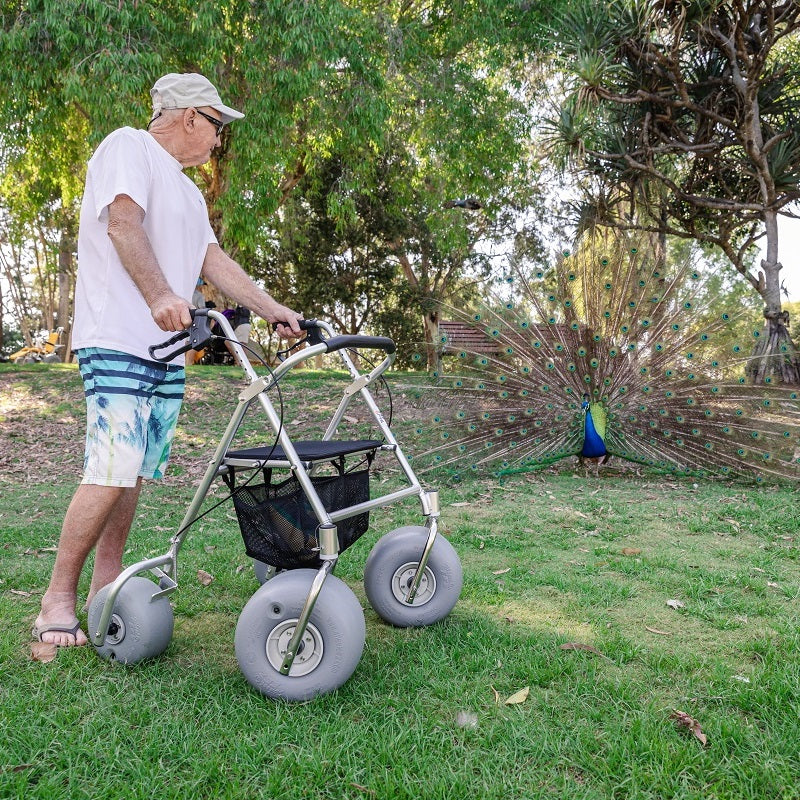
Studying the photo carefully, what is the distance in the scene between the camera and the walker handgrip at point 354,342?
2350 millimetres

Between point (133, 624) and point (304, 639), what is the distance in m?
0.67

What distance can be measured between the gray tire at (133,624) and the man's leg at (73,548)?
168 mm

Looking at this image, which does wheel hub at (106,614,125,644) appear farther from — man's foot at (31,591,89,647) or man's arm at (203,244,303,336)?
man's arm at (203,244,303,336)

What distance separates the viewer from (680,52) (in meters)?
11.3

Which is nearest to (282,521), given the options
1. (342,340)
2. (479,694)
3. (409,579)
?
(342,340)

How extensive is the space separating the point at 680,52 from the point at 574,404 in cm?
755

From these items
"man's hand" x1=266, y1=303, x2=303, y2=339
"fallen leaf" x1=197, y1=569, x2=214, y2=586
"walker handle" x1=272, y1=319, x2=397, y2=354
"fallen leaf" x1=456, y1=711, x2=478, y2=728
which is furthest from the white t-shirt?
"fallen leaf" x1=456, y1=711, x2=478, y2=728

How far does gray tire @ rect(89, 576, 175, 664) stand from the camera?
2541 millimetres

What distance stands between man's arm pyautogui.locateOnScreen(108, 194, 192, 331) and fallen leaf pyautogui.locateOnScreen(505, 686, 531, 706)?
1.62m

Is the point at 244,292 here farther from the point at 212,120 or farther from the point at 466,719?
the point at 466,719

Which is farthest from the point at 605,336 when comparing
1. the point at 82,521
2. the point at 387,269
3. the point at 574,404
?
the point at 387,269

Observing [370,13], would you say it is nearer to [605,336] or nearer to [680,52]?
[680,52]

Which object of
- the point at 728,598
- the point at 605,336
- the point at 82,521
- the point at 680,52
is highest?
the point at 680,52

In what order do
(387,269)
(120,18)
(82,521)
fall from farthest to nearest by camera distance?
(387,269) < (120,18) < (82,521)
